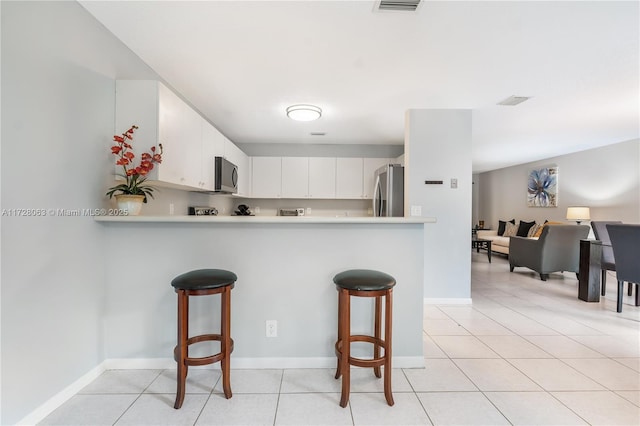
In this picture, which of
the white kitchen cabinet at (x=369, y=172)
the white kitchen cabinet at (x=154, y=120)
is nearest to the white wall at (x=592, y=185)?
the white kitchen cabinet at (x=369, y=172)

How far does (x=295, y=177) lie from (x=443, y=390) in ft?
12.8

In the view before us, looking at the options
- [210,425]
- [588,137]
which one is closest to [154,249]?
[210,425]

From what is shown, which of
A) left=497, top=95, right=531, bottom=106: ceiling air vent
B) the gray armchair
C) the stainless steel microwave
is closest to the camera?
left=497, top=95, right=531, bottom=106: ceiling air vent

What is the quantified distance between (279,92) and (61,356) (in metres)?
2.63

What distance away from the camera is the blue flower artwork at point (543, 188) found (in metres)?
6.40

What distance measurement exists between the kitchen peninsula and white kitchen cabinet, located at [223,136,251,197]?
1.98 metres

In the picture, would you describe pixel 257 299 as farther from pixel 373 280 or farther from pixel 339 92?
pixel 339 92

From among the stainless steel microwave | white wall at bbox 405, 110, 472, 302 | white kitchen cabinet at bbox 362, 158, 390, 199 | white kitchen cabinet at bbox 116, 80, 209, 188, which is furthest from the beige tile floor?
white kitchen cabinet at bbox 362, 158, 390, 199

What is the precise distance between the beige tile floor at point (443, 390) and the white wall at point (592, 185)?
147 inches

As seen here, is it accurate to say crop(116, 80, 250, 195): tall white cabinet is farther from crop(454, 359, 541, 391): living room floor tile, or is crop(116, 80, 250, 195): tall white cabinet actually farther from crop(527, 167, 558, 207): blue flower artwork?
crop(527, 167, 558, 207): blue flower artwork

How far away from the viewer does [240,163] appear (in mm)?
4430

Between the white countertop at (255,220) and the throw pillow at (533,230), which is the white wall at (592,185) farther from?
the white countertop at (255,220)

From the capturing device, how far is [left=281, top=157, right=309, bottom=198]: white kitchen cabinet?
5.04 metres

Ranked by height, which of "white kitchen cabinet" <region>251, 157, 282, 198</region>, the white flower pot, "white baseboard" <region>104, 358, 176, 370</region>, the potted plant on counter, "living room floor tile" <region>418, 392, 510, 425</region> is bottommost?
"living room floor tile" <region>418, 392, 510, 425</region>
